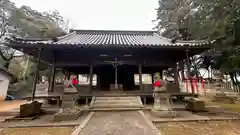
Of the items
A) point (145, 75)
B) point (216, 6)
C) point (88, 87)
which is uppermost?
point (216, 6)

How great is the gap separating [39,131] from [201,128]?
550cm

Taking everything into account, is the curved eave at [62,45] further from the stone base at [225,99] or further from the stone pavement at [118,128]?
the stone base at [225,99]

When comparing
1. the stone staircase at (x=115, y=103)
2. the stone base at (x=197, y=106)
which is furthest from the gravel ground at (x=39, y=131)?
the stone base at (x=197, y=106)

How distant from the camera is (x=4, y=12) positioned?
13.9 metres

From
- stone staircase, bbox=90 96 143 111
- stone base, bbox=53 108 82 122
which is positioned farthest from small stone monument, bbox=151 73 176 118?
stone base, bbox=53 108 82 122

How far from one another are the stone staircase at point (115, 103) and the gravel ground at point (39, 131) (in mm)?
2271

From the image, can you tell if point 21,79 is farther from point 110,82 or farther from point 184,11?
point 184,11

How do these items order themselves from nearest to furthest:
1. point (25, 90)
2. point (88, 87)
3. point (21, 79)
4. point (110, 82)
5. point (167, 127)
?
point (167, 127) < point (88, 87) < point (110, 82) < point (25, 90) < point (21, 79)

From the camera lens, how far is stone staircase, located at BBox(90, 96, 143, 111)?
6531 millimetres

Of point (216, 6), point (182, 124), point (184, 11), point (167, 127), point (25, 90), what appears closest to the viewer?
point (167, 127)

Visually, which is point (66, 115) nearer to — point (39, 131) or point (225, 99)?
point (39, 131)

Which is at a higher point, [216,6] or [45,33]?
[45,33]

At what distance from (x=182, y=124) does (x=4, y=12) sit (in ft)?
64.5

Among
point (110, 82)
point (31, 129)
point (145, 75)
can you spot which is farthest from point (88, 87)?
point (145, 75)
